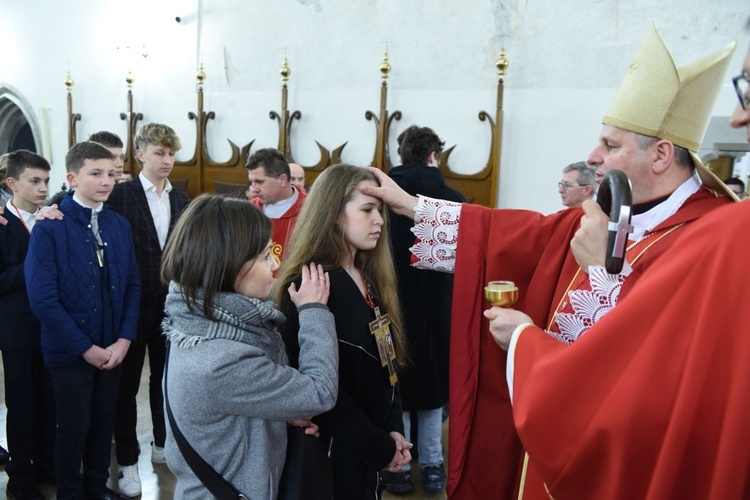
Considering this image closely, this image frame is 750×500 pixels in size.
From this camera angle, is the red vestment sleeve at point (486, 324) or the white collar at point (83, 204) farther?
the white collar at point (83, 204)

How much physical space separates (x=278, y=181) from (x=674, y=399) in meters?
2.85

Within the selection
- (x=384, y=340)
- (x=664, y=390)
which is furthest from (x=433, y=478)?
(x=664, y=390)

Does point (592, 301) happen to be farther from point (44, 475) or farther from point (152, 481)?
point (44, 475)

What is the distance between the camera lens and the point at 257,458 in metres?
1.51

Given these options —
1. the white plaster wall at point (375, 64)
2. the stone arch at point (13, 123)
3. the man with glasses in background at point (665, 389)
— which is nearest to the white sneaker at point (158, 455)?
the man with glasses in background at point (665, 389)

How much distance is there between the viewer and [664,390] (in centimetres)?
98

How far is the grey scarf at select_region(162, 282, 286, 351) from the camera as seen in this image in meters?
1.48

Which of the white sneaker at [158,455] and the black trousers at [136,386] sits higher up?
the black trousers at [136,386]

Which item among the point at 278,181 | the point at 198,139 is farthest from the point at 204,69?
the point at 278,181

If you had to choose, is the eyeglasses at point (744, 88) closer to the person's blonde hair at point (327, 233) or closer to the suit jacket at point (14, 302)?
the person's blonde hair at point (327, 233)

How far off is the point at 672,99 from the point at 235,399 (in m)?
1.49

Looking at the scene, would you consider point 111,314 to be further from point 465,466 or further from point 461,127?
point 461,127

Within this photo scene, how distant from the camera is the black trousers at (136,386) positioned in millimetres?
3104

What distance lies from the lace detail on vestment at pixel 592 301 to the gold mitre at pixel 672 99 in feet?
1.58
